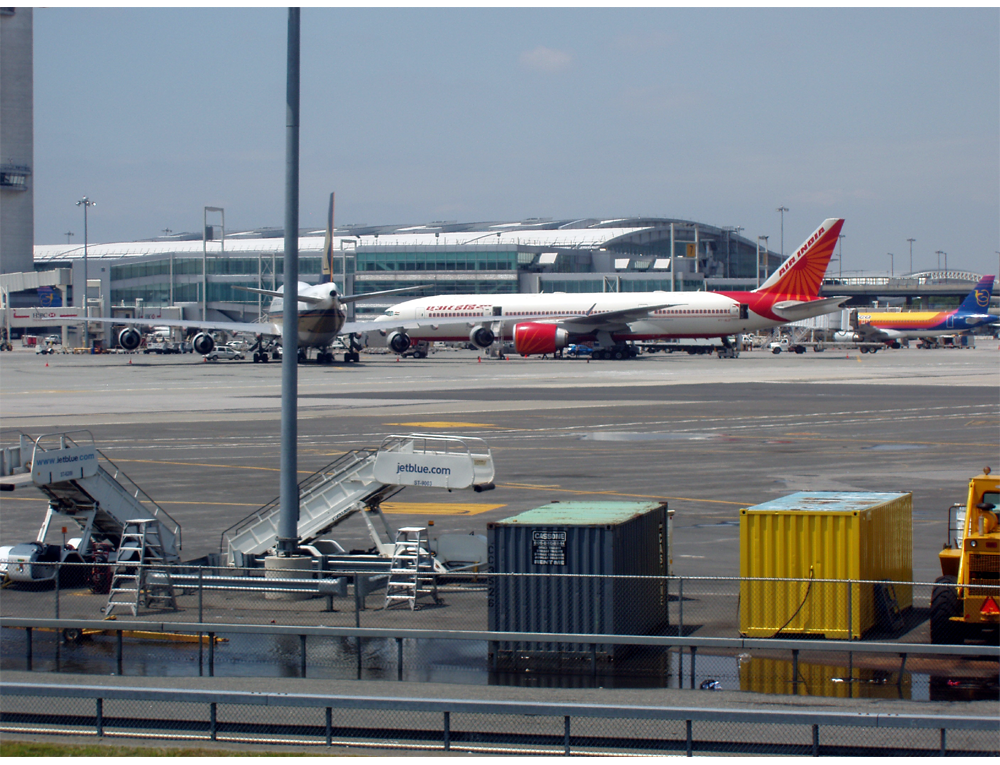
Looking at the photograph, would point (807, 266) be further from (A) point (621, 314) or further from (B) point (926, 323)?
(B) point (926, 323)

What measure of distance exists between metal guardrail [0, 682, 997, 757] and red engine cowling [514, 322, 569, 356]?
3789 inches

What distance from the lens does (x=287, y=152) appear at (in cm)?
1967

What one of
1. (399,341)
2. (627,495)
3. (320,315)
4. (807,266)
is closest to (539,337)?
(399,341)

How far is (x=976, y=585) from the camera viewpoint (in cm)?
1597

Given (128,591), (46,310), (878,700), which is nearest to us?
(878,700)

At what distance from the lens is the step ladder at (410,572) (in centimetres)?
1897

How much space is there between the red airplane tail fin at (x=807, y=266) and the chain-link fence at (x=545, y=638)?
312ft

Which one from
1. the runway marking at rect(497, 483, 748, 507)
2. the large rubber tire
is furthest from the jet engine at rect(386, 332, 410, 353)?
the large rubber tire

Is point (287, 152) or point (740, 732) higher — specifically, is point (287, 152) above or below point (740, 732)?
Result: above

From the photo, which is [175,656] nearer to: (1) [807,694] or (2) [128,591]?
(2) [128,591]

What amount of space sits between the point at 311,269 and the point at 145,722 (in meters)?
179

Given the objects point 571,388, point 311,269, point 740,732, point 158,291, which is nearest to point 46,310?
point 158,291

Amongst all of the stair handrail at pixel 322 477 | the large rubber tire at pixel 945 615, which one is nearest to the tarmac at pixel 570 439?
the stair handrail at pixel 322 477

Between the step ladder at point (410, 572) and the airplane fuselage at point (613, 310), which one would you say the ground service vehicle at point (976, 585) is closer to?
the step ladder at point (410, 572)
